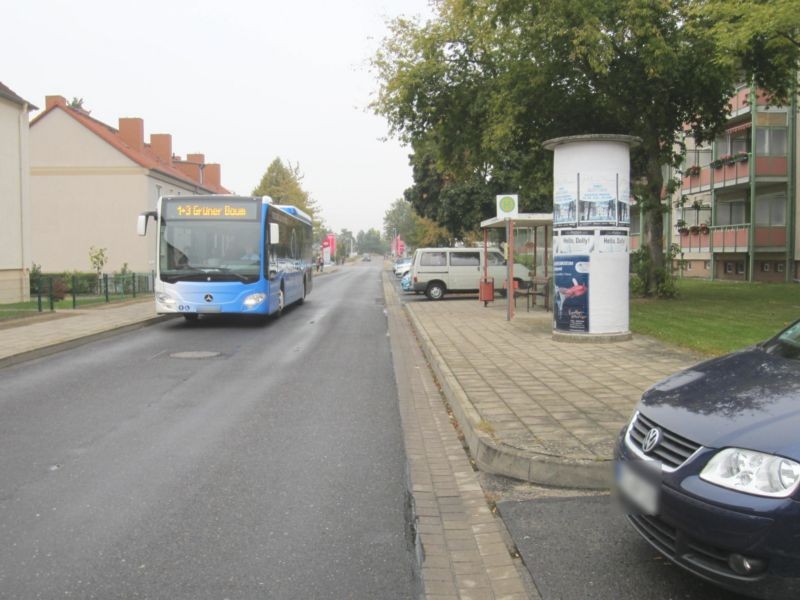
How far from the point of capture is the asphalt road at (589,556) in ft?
11.4

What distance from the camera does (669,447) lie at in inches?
134

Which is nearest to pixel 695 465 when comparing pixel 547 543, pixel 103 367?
pixel 547 543

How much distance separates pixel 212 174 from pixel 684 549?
69742mm

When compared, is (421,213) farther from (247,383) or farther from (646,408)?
(646,408)

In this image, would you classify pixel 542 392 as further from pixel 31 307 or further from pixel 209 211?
pixel 31 307

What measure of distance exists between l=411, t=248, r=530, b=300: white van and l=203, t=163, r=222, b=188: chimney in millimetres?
46014

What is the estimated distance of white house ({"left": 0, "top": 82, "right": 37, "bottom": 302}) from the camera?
976 inches

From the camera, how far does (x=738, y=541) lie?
291 centimetres

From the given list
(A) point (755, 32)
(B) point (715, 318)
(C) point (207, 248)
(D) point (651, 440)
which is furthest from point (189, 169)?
(D) point (651, 440)

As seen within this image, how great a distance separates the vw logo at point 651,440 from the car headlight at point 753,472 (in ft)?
1.24

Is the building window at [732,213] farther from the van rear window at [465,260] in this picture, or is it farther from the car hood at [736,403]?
the car hood at [736,403]

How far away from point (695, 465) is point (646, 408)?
2.21 ft

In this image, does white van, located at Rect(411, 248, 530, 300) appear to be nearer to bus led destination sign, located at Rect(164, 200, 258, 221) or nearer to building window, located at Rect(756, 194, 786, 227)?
bus led destination sign, located at Rect(164, 200, 258, 221)

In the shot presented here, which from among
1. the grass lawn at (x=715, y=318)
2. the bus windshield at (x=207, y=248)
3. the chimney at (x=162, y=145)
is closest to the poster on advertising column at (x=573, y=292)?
the grass lawn at (x=715, y=318)
